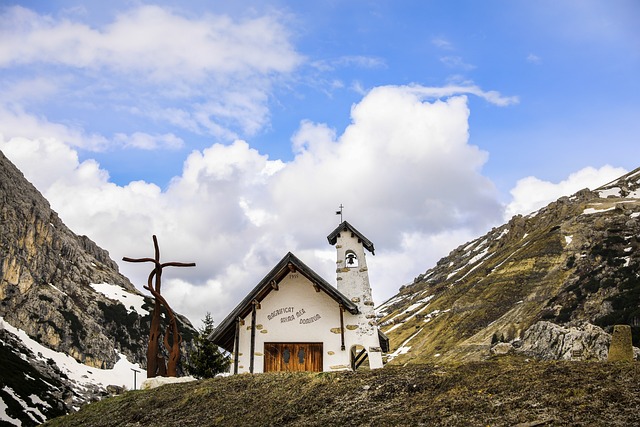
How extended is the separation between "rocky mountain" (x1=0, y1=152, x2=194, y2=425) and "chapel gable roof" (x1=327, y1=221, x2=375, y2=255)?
91325mm

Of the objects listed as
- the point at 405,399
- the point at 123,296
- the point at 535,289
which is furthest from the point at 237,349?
the point at 123,296

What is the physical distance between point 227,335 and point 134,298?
519 ft

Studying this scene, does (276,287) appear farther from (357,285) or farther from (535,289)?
(535,289)

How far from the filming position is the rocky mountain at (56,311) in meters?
123

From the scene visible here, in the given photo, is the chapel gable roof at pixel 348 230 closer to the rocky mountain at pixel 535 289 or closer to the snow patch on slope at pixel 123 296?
the rocky mountain at pixel 535 289

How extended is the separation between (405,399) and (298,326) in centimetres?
1384

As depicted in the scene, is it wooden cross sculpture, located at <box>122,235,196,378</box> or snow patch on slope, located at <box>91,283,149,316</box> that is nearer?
wooden cross sculpture, located at <box>122,235,196,378</box>

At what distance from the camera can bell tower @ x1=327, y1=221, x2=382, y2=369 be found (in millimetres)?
29547

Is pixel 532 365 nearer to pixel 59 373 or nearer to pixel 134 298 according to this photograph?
pixel 59 373

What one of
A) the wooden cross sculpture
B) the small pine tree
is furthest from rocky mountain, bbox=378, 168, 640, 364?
→ the wooden cross sculpture

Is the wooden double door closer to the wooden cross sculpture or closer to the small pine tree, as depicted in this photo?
the wooden cross sculpture

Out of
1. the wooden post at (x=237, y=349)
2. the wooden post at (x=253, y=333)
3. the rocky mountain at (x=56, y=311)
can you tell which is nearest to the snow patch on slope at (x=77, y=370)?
the rocky mountain at (x=56, y=311)

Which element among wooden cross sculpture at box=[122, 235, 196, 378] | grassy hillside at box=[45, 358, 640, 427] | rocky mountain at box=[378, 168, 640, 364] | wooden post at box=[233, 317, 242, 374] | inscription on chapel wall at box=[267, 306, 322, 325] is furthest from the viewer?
rocky mountain at box=[378, 168, 640, 364]

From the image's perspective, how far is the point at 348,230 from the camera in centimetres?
3312
